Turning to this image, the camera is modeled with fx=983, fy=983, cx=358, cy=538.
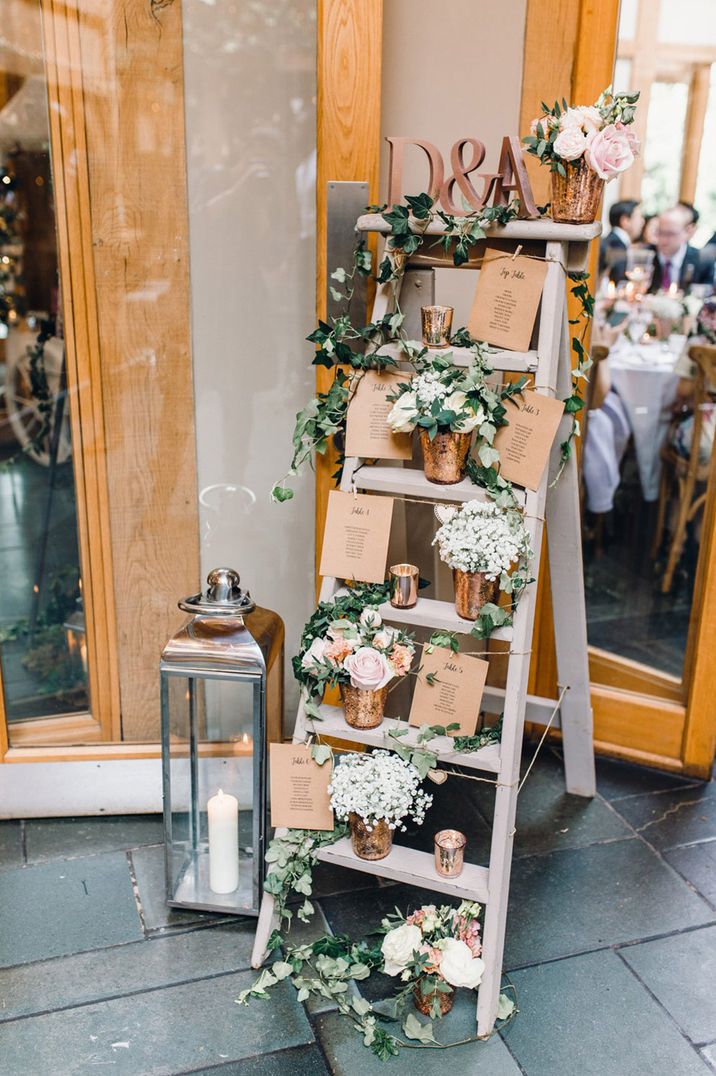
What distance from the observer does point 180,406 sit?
99.5 inches

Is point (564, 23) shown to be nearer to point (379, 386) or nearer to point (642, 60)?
point (379, 386)

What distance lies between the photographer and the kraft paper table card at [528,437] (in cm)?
193

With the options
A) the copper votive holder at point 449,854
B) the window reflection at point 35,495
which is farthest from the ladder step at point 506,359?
the window reflection at point 35,495

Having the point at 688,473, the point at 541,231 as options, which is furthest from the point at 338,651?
the point at 688,473

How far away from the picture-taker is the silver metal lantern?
7.04ft

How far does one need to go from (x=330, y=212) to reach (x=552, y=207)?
0.50 metres

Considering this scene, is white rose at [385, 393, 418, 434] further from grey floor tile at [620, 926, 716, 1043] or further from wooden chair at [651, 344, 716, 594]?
wooden chair at [651, 344, 716, 594]

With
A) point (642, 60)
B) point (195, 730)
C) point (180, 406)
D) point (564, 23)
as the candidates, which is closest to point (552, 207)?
point (564, 23)

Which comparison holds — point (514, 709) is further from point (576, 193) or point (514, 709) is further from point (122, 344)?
point (122, 344)

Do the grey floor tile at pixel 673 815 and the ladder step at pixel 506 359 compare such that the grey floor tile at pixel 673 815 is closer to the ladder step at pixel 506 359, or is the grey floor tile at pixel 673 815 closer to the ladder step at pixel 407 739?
the ladder step at pixel 407 739

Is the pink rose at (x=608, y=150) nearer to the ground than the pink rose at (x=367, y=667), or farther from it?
farther from it

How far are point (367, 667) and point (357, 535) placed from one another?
28cm

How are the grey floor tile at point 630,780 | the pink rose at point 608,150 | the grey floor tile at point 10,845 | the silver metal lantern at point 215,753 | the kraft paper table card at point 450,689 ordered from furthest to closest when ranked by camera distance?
the grey floor tile at point 630,780 → the grey floor tile at point 10,845 → the silver metal lantern at point 215,753 → the kraft paper table card at point 450,689 → the pink rose at point 608,150

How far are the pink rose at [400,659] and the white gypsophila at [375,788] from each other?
179 millimetres
